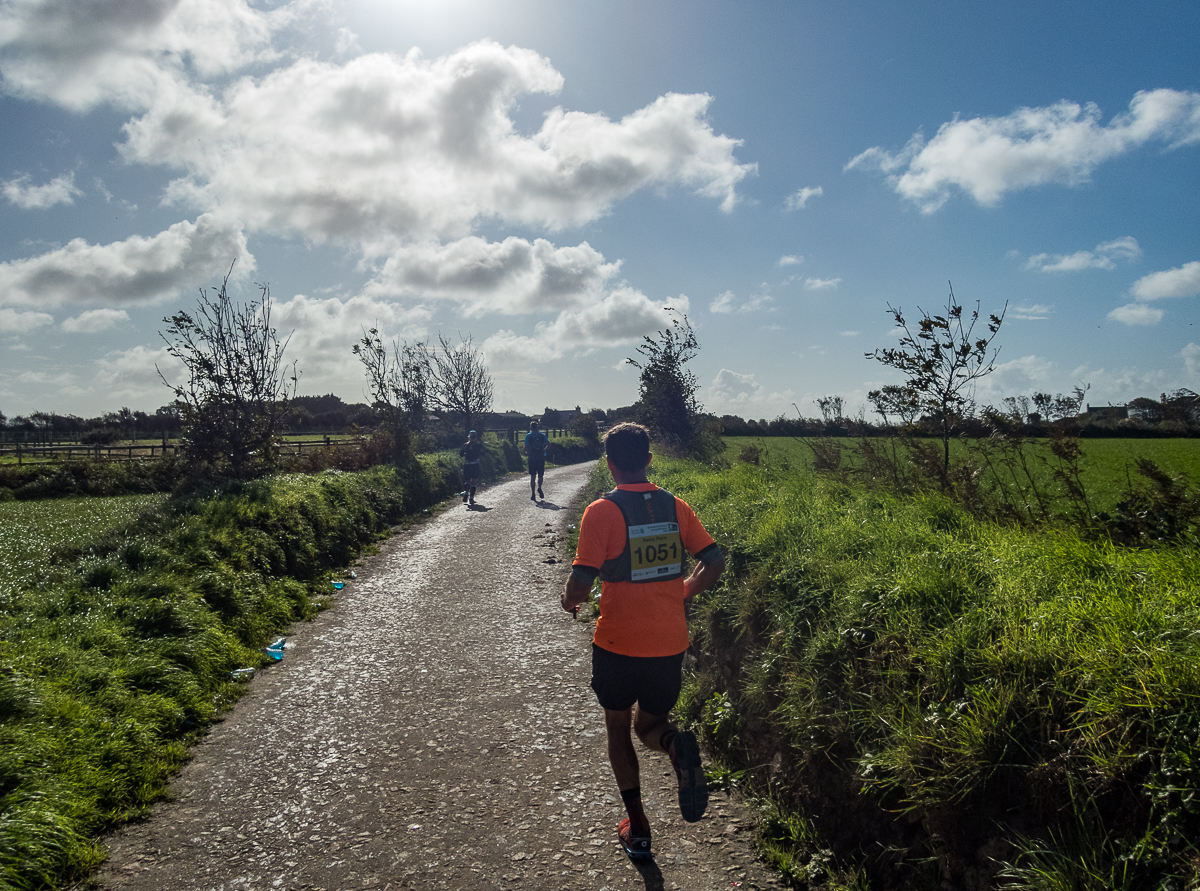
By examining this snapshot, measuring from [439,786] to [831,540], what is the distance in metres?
3.19

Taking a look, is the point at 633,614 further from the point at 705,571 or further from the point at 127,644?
the point at 127,644

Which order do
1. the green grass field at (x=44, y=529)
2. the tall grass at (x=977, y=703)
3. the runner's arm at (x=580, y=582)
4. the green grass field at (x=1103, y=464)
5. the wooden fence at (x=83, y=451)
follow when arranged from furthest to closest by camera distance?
the wooden fence at (x=83, y=451), the green grass field at (x=1103, y=464), the green grass field at (x=44, y=529), the runner's arm at (x=580, y=582), the tall grass at (x=977, y=703)

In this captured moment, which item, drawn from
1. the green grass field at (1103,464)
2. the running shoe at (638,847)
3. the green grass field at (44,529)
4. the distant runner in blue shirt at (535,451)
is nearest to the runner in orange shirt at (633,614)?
the running shoe at (638,847)

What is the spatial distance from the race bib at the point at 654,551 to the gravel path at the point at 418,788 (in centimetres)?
146

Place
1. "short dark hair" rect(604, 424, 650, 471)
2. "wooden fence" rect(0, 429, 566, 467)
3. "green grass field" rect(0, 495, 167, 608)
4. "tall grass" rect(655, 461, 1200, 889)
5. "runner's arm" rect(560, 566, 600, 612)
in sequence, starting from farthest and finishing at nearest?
"wooden fence" rect(0, 429, 566, 467) → "green grass field" rect(0, 495, 167, 608) → "short dark hair" rect(604, 424, 650, 471) → "runner's arm" rect(560, 566, 600, 612) → "tall grass" rect(655, 461, 1200, 889)

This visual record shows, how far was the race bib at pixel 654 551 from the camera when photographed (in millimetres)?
3209

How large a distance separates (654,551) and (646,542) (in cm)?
6

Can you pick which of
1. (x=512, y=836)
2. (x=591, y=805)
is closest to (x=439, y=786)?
(x=512, y=836)

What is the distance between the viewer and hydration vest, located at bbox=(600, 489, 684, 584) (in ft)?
10.5

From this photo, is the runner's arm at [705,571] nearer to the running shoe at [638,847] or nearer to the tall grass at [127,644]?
the running shoe at [638,847]

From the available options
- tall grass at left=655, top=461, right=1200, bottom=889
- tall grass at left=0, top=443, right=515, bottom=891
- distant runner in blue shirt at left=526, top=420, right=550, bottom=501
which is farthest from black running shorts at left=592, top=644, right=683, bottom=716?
distant runner in blue shirt at left=526, top=420, right=550, bottom=501

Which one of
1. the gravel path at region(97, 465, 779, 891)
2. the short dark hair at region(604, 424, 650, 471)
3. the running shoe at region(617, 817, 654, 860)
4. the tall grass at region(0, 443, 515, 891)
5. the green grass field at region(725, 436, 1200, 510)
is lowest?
the gravel path at region(97, 465, 779, 891)

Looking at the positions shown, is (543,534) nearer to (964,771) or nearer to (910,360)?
(910,360)

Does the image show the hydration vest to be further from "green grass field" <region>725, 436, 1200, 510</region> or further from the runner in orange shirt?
"green grass field" <region>725, 436, 1200, 510</region>
